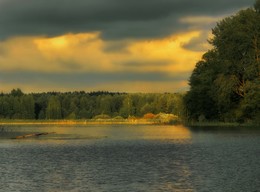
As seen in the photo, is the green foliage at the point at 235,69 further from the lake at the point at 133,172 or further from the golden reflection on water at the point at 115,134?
the lake at the point at 133,172

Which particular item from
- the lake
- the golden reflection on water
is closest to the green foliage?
the golden reflection on water

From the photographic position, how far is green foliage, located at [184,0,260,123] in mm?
110750

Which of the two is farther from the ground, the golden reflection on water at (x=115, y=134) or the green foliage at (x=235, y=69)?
the green foliage at (x=235, y=69)

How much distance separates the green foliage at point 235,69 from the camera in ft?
363

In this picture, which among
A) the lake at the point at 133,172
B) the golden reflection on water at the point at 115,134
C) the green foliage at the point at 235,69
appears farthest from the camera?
the green foliage at the point at 235,69

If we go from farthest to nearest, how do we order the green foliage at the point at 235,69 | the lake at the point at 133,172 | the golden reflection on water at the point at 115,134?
the green foliage at the point at 235,69 < the golden reflection on water at the point at 115,134 < the lake at the point at 133,172

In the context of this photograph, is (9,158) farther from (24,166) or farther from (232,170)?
(232,170)

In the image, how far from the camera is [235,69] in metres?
115

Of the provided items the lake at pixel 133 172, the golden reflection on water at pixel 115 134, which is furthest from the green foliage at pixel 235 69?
the lake at pixel 133 172

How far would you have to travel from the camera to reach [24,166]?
38.8 metres

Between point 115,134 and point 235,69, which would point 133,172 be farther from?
point 235,69

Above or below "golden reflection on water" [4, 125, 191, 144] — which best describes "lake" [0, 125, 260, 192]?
below

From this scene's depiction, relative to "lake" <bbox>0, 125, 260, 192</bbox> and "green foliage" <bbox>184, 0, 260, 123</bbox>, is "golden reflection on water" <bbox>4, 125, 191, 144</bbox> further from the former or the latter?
"lake" <bbox>0, 125, 260, 192</bbox>

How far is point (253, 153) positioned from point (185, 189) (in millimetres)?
21732
